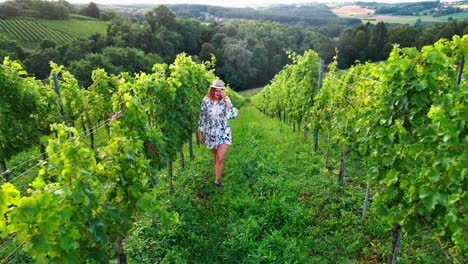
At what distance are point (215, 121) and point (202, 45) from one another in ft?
167

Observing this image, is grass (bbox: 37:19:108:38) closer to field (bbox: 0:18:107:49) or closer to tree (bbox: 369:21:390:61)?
field (bbox: 0:18:107:49)

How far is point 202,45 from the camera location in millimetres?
54812

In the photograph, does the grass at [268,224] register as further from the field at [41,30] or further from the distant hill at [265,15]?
the distant hill at [265,15]

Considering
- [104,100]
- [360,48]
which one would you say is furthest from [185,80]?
[360,48]

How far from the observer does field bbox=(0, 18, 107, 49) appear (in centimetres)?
4706

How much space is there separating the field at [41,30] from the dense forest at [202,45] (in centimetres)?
367

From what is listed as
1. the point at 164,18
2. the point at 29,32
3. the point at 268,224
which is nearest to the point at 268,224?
the point at 268,224

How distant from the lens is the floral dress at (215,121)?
242 inches

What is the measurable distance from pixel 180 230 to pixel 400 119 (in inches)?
133

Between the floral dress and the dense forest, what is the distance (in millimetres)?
29489

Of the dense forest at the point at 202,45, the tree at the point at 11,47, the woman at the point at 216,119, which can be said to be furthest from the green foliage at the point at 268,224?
the tree at the point at 11,47

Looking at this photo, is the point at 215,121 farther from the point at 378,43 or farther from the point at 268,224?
the point at 378,43

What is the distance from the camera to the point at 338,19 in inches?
4023

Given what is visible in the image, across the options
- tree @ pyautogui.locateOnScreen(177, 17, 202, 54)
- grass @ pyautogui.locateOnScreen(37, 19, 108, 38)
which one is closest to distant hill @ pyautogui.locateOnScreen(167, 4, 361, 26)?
tree @ pyautogui.locateOnScreen(177, 17, 202, 54)
